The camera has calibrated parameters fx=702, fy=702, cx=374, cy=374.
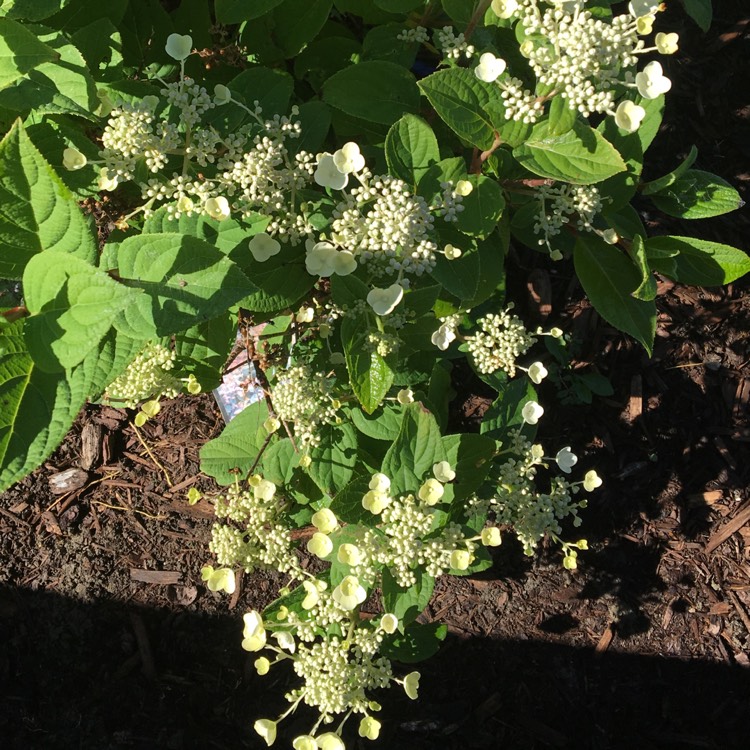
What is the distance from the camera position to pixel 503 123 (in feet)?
6.68

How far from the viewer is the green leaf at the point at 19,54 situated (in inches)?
68.9

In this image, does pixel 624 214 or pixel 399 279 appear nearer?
pixel 399 279

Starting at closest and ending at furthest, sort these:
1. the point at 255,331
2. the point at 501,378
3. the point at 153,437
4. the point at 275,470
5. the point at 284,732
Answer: the point at 275,470 < the point at 501,378 < the point at 255,331 < the point at 284,732 < the point at 153,437

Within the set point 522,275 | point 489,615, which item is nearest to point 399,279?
point 522,275

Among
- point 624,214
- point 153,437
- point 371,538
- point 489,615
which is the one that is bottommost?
point 489,615

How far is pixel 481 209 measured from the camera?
2.10 metres

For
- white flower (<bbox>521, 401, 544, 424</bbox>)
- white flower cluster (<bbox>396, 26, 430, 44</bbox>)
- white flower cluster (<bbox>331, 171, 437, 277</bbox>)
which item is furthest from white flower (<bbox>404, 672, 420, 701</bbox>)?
white flower cluster (<bbox>396, 26, 430, 44</bbox>)

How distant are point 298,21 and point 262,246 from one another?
1.08 metres

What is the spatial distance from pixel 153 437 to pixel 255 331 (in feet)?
3.34

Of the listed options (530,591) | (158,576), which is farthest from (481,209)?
(158,576)

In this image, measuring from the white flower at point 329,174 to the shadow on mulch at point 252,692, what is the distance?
8.58ft

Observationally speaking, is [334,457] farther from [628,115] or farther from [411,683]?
[628,115]

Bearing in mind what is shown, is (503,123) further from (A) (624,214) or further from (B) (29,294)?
(B) (29,294)

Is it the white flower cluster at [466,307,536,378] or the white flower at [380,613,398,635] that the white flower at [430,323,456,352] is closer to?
the white flower cluster at [466,307,536,378]
